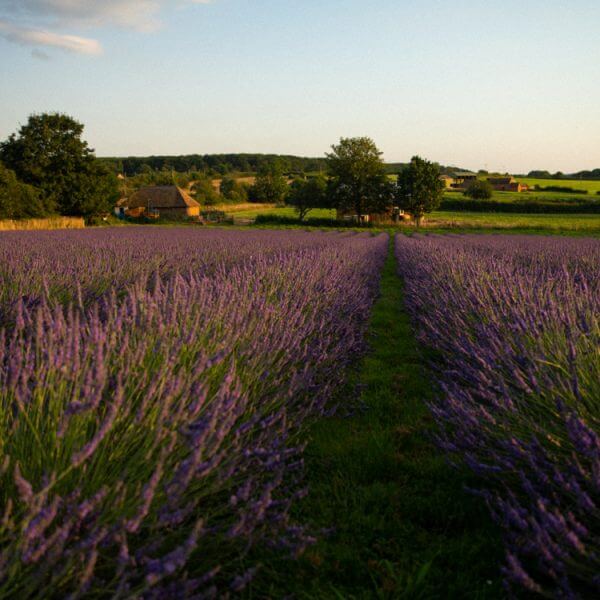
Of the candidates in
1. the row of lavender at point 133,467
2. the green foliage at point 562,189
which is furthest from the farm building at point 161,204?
the row of lavender at point 133,467

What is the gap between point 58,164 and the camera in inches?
1324

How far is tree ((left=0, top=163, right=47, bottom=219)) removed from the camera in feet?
90.7

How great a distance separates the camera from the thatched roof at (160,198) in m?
55.5

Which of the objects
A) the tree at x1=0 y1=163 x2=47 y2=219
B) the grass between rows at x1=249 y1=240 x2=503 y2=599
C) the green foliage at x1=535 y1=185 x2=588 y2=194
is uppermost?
the green foliage at x1=535 y1=185 x2=588 y2=194

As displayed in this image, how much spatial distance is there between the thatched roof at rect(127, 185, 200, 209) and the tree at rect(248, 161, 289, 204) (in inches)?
896

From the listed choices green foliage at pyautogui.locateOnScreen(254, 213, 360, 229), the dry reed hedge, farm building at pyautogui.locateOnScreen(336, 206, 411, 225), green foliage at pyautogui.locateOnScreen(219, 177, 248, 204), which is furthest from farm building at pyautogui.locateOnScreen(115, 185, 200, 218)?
the dry reed hedge

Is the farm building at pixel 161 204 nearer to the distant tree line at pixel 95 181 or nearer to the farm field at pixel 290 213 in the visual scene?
the farm field at pixel 290 213

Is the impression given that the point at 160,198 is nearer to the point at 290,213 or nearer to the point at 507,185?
the point at 290,213

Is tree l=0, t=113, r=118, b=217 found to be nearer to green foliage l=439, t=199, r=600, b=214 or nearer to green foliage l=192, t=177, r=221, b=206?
green foliage l=192, t=177, r=221, b=206

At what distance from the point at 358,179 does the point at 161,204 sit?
2369 cm

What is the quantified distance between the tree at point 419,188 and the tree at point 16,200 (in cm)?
2664

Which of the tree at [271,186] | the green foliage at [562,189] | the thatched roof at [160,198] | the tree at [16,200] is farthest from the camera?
the tree at [271,186]

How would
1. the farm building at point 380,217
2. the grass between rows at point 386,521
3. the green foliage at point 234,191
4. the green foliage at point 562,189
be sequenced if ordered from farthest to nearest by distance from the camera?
the green foliage at point 234,191, the green foliage at point 562,189, the farm building at point 380,217, the grass between rows at point 386,521

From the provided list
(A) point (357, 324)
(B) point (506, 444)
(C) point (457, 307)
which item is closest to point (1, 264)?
(A) point (357, 324)
